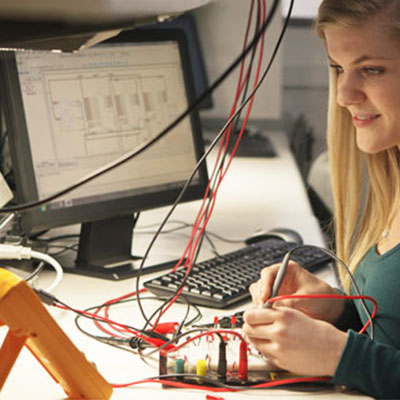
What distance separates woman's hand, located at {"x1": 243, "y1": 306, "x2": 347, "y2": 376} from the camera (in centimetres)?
87

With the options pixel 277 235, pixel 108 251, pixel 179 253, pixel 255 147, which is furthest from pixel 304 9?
pixel 108 251

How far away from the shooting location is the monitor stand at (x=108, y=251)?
135cm

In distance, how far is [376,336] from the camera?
99cm

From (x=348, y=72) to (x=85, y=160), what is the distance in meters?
0.57

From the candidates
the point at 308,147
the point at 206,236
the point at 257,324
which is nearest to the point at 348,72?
the point at 257,324

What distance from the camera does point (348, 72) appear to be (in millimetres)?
1089

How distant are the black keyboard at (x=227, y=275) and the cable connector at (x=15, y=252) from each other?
24cm

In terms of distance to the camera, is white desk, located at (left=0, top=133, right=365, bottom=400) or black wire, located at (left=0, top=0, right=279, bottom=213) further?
white desk, located at (left=0, top=133, right=365, bottom=400)

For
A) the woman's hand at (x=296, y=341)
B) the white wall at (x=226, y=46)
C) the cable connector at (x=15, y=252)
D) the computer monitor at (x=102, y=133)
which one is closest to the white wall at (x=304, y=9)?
the white wall at (x=226, y=46)

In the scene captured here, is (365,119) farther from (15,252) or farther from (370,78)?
(15,252)

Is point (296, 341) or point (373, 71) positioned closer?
point (296, 341)

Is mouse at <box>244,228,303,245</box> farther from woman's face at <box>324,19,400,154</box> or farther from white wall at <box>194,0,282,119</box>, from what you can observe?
white wall at <box>194,0,282,119</box>

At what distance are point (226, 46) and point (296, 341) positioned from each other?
7.93ft

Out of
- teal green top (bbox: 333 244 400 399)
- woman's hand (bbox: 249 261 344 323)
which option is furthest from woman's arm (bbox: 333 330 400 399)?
woman's hand (bbox: 249 261 344 323)
